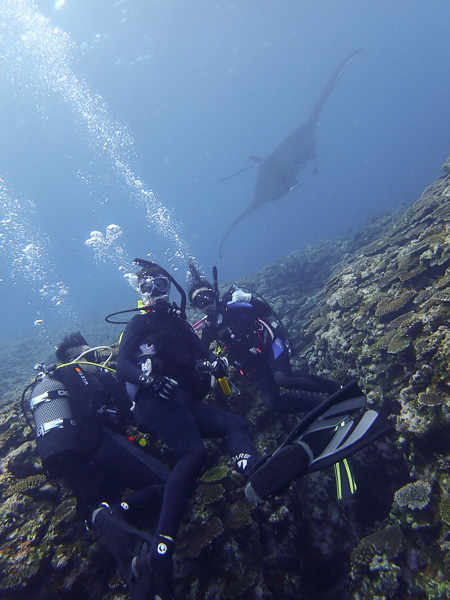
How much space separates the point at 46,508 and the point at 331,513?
11.6 feet

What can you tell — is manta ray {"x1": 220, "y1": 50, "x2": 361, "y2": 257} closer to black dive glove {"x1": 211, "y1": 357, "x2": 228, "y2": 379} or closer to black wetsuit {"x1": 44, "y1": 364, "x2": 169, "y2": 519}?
black dive glove {"x1": 211, "y1": 357, "x2": 228, "y2": 379}

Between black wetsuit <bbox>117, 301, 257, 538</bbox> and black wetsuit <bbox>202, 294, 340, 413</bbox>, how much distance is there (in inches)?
39.0

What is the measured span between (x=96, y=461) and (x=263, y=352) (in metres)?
3.01

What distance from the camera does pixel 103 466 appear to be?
329cm

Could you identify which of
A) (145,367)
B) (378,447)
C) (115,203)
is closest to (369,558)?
(378,447)

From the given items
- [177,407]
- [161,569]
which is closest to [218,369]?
[177,407]

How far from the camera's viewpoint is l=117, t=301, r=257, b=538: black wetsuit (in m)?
2.96

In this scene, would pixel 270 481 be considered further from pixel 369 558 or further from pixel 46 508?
pixel 46 508

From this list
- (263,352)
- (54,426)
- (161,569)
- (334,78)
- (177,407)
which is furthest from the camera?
(334,78)

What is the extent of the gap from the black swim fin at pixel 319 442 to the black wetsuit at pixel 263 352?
68.3 inches

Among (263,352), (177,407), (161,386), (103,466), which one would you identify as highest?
(161,386)

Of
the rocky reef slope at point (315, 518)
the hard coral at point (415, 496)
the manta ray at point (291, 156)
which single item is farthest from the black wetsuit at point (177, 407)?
the manta ray at point (291, 156)

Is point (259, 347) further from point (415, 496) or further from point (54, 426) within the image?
point (54, 426)

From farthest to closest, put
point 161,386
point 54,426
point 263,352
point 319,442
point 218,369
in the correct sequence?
point 263,352 < point 218,369 < point 161,386 < point 54,426 < point 319,442
